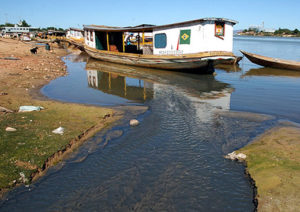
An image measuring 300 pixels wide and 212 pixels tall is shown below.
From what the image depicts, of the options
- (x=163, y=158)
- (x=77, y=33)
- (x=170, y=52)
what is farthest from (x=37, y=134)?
(x=77, y=33)

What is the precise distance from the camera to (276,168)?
4652 millimetres

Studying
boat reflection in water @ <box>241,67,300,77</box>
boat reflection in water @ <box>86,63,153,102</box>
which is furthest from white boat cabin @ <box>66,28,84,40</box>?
boat reflection in water @ <box>241,67,300,77</box>

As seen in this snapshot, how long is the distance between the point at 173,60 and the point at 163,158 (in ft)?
39.5

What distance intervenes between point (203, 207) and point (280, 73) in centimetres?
1806

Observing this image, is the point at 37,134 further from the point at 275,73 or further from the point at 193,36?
the point at 275,73

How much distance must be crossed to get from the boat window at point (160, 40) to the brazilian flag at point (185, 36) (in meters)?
1.44

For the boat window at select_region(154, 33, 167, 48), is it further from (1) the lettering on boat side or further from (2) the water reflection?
(2) the water reflection

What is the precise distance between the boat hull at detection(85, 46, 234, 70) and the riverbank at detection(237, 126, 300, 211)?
29.5ft

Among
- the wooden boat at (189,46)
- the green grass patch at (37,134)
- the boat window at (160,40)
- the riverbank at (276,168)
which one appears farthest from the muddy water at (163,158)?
the boat window at (160,40)

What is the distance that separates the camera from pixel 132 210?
3.87m

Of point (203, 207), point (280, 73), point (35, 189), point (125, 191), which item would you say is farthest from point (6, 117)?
point (280, 73)

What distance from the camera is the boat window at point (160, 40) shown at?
17078 millimetres

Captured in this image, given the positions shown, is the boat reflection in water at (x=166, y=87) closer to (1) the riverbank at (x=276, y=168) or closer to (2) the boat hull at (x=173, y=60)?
(2) the boat hull at (x=173, y=60)

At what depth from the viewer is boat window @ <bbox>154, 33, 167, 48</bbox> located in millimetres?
17078
